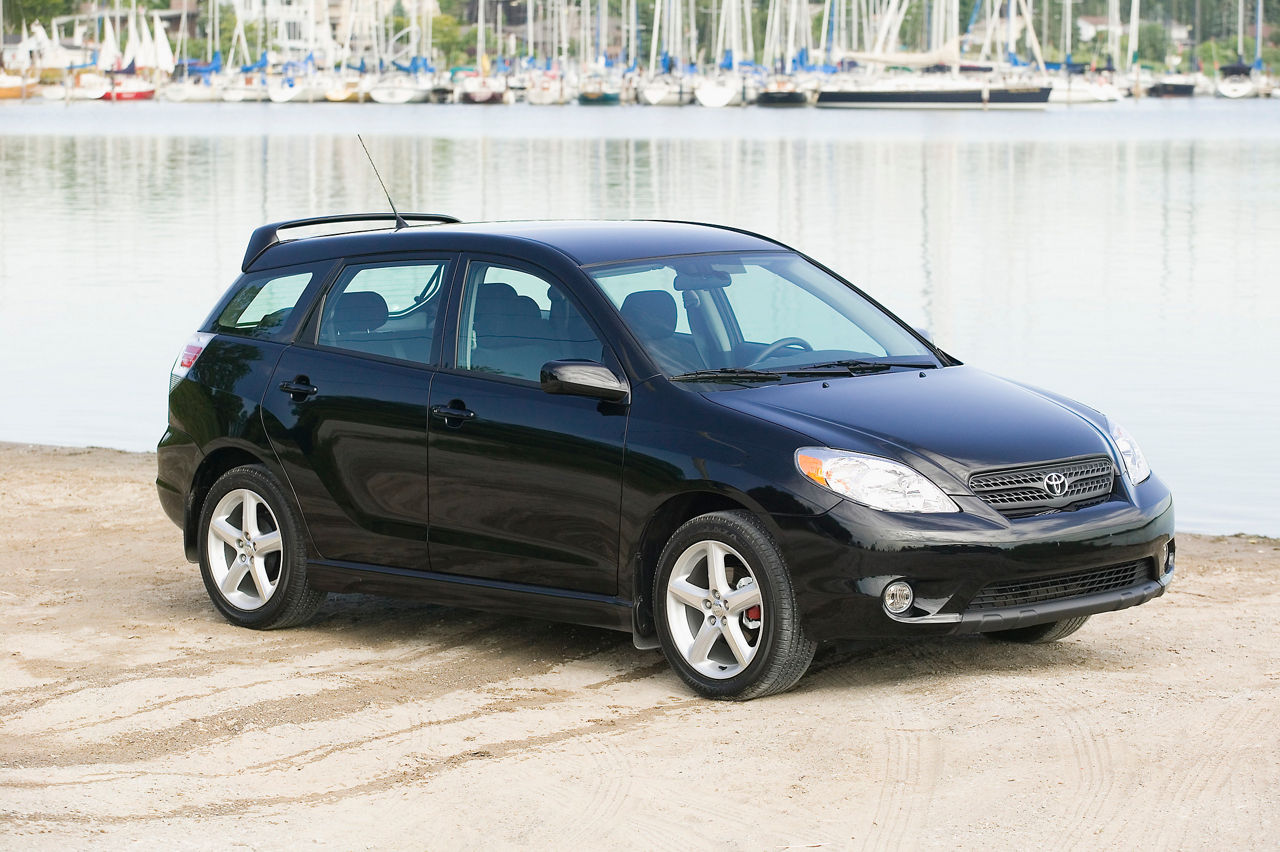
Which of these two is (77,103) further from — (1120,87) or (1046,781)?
(1046,781)

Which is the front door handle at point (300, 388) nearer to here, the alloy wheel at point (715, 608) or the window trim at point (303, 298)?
the window trim at point (303, 298)

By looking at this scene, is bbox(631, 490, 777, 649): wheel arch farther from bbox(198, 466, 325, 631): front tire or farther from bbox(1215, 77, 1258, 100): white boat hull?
bbox(1215, 77, 1258, 100): white boat hull

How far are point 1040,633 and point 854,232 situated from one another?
1202 inches

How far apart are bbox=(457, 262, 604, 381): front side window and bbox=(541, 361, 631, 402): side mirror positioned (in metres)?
0.24

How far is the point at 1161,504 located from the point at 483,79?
465ft

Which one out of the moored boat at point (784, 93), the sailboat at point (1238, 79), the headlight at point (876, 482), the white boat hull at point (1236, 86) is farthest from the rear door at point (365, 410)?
the white boat hull at point (1236, 86)

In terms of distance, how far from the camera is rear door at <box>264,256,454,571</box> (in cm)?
793

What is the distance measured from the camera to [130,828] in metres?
5.73

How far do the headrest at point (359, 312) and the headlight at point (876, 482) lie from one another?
7.34 feet

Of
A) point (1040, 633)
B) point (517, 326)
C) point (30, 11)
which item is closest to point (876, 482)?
point (1040, 633)

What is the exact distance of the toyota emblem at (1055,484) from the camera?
700 cm

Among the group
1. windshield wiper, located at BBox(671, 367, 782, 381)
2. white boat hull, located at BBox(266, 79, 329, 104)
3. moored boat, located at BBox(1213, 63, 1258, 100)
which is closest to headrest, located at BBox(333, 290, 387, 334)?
windshield wiper, located at BBox(671, 367, 782, 381)

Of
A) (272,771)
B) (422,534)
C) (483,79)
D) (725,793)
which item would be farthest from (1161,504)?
(483,79)

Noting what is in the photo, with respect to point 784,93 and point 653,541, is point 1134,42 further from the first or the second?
point 653,541
